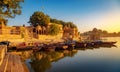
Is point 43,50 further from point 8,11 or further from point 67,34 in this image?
point 67,34

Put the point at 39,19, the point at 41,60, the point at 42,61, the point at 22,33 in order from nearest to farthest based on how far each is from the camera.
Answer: the point at 42,61
the point at 41,60
the point at 22,33
the point at 39,19

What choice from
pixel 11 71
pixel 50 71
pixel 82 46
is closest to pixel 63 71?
pixel 50 71

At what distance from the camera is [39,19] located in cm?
9119

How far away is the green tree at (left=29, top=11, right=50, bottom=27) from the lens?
9124 centimetres

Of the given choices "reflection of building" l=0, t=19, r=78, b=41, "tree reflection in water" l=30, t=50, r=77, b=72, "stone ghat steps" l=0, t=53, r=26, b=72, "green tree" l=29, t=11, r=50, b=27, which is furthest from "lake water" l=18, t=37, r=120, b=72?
"green tree" l=29, t=11, r=50, b=27

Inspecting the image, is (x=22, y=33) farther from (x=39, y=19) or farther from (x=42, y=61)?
(x=42, y=61)

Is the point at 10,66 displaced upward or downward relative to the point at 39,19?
downward

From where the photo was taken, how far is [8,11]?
70.9 feet

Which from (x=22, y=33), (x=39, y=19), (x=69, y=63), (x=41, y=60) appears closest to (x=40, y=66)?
(x=69, y=63)

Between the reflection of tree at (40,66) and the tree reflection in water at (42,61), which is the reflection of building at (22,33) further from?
the reflection of tree at (40,66)

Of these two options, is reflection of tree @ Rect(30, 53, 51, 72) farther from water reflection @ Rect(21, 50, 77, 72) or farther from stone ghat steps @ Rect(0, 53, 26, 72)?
stone ghat steps @ Rect(0, 53, 26, 72)

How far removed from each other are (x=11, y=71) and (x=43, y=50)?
35.4 meters

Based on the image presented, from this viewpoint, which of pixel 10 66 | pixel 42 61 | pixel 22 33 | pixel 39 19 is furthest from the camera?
pixel 39 19

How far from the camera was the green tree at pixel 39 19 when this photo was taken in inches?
3592
